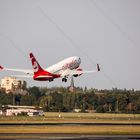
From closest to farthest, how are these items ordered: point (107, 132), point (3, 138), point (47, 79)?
point (3, 138)
point (107, 132)
point (47, 79)

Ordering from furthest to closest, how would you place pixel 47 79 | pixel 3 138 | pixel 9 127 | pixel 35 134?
pixel 47 79
pixel 9 127
pixel 35 134
pixel 3 138

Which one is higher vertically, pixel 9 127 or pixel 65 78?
pixel 65 78

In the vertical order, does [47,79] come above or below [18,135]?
above

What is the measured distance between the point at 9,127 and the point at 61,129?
10.8 meters

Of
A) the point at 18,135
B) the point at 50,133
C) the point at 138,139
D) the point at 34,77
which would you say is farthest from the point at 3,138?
the point at 34,77

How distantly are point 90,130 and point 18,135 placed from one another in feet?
63.9

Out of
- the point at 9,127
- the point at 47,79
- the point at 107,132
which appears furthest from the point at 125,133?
the point at 47,79

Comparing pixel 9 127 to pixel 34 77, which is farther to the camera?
pixel 34 77

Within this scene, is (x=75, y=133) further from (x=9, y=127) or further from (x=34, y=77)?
(x=34, y=77)

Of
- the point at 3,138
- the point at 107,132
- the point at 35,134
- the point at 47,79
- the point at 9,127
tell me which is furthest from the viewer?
the point at 47,79

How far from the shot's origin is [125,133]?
119 m

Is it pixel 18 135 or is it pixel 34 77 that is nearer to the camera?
pixel 18 135

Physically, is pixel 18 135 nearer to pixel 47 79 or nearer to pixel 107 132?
pixel 107 132

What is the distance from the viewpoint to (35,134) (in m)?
114
